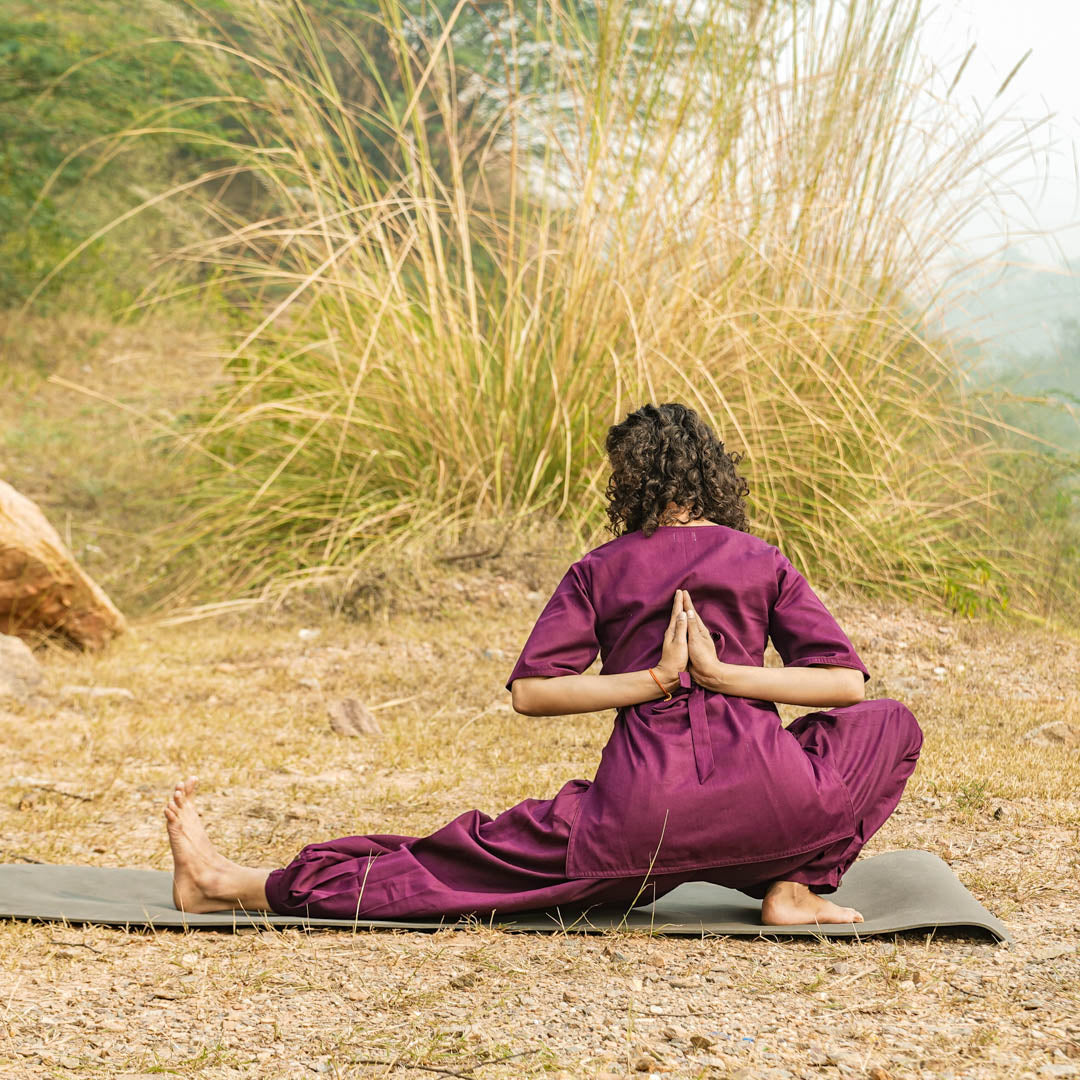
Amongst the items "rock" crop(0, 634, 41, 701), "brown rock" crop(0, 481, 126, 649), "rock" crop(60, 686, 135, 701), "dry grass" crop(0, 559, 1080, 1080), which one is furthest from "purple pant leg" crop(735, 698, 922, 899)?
"brown rock" crop(0, 481, 126, 649)

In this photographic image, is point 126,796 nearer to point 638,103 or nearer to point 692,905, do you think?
point 692,905

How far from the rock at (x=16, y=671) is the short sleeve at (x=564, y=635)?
7.61ft

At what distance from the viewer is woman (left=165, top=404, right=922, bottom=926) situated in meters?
1.92

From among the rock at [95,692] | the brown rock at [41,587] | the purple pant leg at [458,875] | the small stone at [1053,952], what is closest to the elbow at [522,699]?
the purple pant leg at [458,875]

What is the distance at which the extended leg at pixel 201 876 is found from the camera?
6.89ft

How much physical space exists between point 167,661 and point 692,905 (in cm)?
275

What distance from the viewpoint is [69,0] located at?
9.01 metres

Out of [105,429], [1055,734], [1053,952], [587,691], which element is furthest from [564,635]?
[105,429]

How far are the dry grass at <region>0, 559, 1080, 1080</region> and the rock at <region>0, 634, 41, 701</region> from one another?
0.31 ft

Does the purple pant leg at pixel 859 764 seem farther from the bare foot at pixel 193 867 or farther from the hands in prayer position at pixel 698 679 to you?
Result: the bare foot at pixel 193 867

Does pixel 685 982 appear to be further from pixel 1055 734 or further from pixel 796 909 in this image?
pixel 1055 734

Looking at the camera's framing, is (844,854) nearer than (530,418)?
Yes

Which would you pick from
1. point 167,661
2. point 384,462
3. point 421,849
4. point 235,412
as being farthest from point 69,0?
point 421,849

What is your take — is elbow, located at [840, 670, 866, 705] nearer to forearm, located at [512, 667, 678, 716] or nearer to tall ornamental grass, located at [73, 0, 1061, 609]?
forearm, located at [512, 667, 678, 716]
